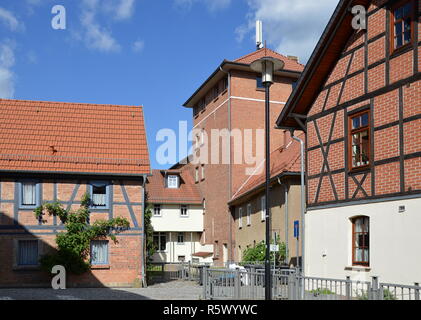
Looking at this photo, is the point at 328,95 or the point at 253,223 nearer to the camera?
the point at 328,95

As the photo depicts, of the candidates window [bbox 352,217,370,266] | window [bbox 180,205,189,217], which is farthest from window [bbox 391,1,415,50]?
window [bbox 180,205,189,217]

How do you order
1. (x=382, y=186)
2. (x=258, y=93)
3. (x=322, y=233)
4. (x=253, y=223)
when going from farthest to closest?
(x=258, y=93) → (x=253, y=223) → (x=322, y=233) → (x=382, y=186)

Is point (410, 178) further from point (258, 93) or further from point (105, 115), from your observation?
point (258, 93)

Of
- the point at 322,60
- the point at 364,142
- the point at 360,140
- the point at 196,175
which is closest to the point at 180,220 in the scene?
the point at 196,175

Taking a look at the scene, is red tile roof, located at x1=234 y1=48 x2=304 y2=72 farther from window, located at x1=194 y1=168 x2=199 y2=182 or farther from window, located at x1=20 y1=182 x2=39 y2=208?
window, located at x1=20 y1=182 x2=39 y2=208

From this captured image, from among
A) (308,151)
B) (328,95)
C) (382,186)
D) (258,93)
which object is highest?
(258,93)

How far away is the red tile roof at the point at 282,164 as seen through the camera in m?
25.4

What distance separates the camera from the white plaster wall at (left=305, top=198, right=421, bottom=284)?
14242mm

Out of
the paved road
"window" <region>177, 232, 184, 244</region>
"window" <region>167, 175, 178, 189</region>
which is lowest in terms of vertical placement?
the paved road

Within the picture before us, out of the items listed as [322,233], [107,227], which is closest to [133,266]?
[107,227]

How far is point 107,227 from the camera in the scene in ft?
77.2

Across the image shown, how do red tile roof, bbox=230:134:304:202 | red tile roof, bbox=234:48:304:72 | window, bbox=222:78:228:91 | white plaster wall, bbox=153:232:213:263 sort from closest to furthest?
red tile roof, bbox=230:134:304:202, red tile roof, bbox=234:48:304:72, window, bbox=222:78:228:91, white plaster wall, bbox=153:232:213:263

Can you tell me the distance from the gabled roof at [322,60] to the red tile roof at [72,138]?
25.1 ft
